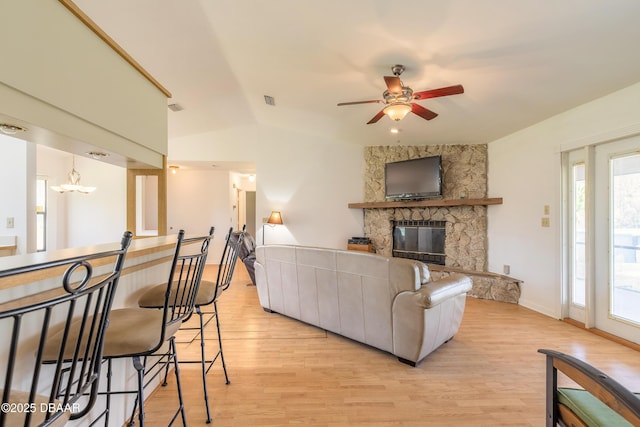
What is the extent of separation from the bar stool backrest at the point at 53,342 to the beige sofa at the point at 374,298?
1.67m

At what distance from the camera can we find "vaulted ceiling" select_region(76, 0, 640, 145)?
1.95m

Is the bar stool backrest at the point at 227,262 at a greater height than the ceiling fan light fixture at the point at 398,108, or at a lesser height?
lesser

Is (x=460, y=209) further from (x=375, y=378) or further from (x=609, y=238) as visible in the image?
(x=375, y=378)

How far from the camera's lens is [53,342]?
935mm

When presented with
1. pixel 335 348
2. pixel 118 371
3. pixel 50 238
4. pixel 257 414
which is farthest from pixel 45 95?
pixel 50 238

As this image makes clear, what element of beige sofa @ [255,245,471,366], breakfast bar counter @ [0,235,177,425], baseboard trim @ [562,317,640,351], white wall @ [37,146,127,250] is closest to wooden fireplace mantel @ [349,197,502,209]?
baseboard trim @ [562,317,640,351]

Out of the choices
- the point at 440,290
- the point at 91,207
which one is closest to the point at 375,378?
the point at 440,290

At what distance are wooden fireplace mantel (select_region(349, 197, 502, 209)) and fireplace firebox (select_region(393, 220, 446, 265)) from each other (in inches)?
14.6

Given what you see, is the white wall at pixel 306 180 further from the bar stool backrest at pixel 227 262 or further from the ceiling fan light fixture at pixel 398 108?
the bar stool backrest at pixel 227 262

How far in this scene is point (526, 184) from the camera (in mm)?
3646

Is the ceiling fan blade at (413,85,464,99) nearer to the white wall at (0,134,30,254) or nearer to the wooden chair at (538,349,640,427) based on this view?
the wooden chair at (538,349,640,427)

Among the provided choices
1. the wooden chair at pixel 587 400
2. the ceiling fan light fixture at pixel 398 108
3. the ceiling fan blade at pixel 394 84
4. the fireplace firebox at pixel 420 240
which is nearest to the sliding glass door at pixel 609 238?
the fireplace firebox at pixel 420 240

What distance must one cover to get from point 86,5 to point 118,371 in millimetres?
2657

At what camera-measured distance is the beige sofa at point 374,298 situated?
2.04 meters
